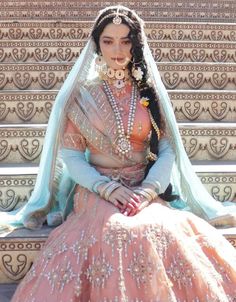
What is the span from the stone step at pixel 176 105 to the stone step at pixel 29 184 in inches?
29.0

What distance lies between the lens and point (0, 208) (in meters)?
2.91

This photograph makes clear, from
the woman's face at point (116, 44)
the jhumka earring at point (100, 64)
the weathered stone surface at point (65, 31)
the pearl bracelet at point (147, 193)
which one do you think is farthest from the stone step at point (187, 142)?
the weathered stone surface at point (65, 31)

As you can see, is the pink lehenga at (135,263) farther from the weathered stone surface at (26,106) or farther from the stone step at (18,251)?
the weathered stone surface at (26,106)

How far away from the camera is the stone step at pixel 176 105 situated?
369 cm

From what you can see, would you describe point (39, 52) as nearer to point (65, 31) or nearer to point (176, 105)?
point (65, 31)

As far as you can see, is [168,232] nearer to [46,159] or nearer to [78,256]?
[78,256]

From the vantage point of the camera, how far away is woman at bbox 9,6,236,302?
191 centimetres

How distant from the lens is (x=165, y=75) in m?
4.12

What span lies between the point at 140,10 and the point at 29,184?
331 cm

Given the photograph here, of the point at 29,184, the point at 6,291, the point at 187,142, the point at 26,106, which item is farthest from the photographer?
the point at 26,106

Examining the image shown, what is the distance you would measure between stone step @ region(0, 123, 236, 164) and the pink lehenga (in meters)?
1.24

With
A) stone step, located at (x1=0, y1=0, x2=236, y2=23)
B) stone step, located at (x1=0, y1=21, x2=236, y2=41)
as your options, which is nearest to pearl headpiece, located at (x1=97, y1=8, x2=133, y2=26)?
stone step, located at (x1=0, y1=21, x2=236, y2=41)

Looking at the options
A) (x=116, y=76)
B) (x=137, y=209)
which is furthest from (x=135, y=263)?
(x=116, y=76)

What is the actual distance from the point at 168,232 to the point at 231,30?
3.35 meters
